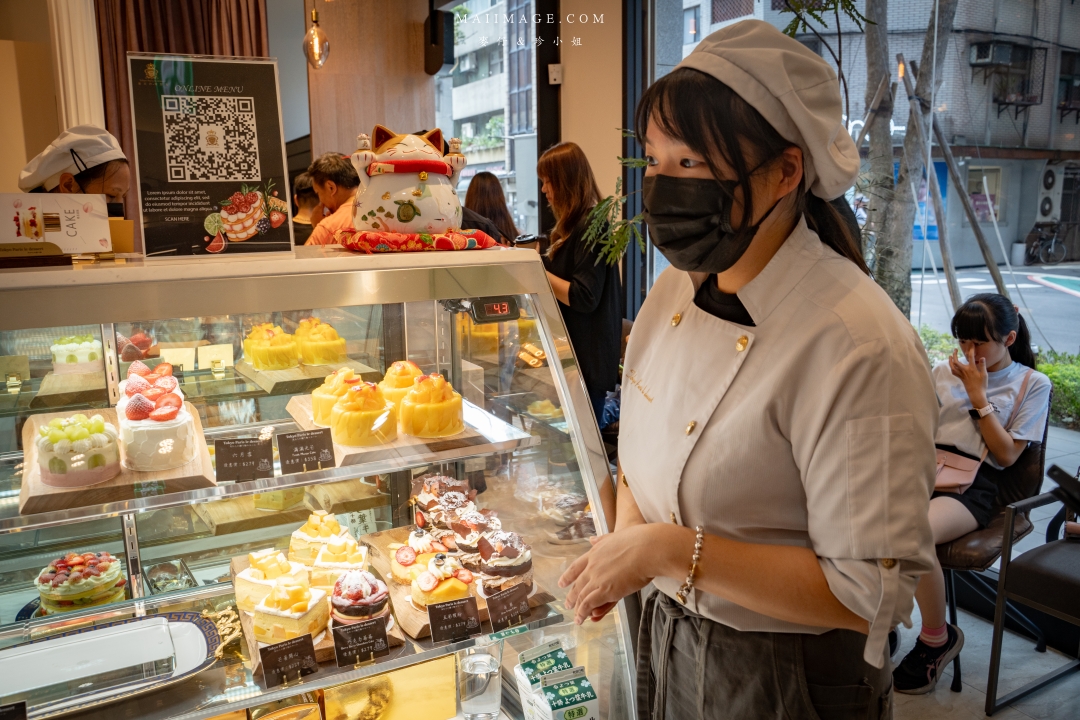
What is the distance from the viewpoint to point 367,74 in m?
6.30

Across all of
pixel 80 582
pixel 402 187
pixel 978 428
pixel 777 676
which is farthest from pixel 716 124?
pixel 978 428

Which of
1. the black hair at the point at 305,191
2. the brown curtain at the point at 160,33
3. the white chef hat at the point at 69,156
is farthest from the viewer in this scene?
the brown curtain at the point at 160,33

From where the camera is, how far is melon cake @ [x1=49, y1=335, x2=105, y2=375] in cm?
172

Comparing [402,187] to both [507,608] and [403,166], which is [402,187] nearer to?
[403,166]

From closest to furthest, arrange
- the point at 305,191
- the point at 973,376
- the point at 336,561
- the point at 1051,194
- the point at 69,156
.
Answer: the point at 336,561 < the point at 69,156 < the point at 973,376 < the point at 1051,194 < the point at 305,191

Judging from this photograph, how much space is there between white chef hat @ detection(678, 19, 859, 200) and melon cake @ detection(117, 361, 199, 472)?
1.27 metres

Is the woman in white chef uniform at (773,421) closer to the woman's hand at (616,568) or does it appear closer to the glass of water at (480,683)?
the woman's hand at (616,568)

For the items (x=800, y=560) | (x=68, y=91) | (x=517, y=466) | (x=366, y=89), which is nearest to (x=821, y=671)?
(x=800, y=560)

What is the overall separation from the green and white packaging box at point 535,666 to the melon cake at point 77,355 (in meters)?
1.19

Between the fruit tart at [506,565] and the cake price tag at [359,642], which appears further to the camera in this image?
the fruit tart at [506,565]

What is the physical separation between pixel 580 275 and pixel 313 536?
6.39ft

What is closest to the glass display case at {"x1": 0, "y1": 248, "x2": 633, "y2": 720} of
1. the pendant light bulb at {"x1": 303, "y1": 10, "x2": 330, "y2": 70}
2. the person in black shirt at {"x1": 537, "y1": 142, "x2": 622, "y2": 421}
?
the person in black shirt at {"x1": 537, "y1": 142, "x2": 622, "y2": 421}

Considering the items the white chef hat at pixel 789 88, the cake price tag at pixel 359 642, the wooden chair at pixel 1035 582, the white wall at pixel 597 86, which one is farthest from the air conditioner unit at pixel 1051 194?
the cake price tag at pixel 359 642

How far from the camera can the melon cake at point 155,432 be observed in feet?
5.49
